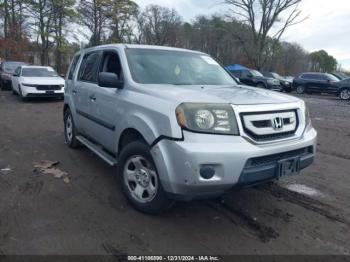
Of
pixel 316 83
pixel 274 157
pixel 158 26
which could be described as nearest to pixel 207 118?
pixel 274 157

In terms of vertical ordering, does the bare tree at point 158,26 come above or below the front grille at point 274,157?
above

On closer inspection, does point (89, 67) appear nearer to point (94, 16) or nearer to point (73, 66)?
point (73, 66)

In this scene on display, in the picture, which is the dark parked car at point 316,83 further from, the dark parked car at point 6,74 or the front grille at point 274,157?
the front grille at point 274,157

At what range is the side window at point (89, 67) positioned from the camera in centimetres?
508

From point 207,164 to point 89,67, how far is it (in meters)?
3.28

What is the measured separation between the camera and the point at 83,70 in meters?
5.64

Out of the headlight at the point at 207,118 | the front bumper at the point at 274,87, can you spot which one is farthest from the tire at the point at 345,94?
the headlight at the point at 207,118

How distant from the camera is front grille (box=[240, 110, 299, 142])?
3.14 metres

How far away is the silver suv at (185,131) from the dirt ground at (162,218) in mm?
364

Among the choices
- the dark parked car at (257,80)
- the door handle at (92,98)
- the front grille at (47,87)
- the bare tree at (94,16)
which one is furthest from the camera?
the bare tree at (94,16)

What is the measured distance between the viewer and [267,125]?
3.27 meters

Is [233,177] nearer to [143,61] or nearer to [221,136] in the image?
[221,136]

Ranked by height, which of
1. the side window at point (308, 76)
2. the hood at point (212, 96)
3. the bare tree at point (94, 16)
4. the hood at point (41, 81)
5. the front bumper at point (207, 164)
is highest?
the bare tree at point (94, 16)

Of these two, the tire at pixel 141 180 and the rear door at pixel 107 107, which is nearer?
the tire at pixel 141 180
